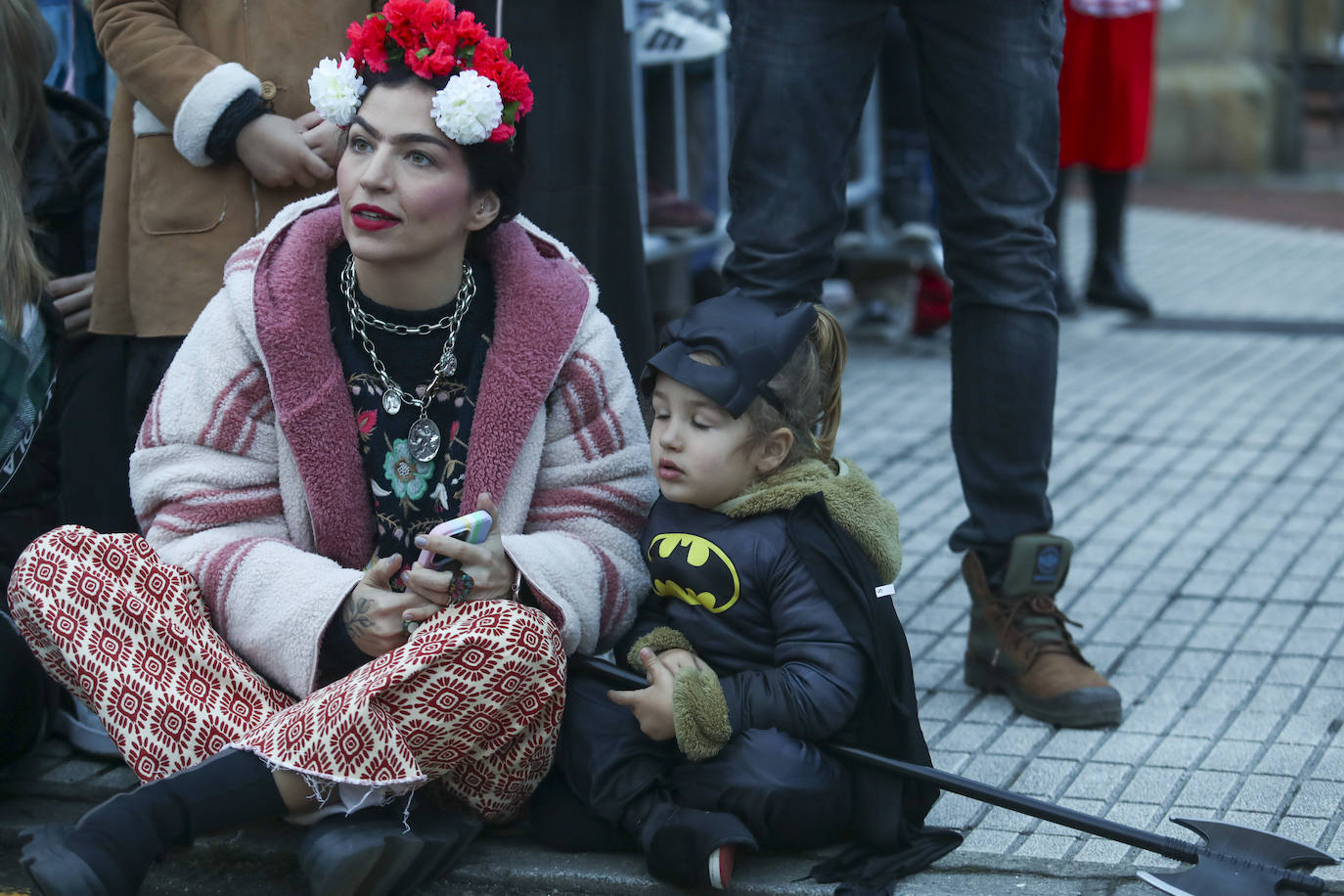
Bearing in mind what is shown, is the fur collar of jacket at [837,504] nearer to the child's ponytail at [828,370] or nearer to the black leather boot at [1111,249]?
the child's ponytail at [828,370]

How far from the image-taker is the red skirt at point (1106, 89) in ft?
21.5

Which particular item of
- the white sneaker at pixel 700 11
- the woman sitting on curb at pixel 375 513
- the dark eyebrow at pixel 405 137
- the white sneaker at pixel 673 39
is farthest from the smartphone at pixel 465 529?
the white sneaker at pixel 700 11

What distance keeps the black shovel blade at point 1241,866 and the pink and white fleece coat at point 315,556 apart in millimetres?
929

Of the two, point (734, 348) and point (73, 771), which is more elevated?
point (734, 348)

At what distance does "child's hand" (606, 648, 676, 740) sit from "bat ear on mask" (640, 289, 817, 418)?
1.37 ft

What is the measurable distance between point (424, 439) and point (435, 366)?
120 mm

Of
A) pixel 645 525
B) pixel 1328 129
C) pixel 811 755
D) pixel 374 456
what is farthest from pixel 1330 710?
pixel 1328 129

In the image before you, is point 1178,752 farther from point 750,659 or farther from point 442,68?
point 442,68

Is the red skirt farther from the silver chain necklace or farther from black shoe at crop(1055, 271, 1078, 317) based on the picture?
the silver chain necklace

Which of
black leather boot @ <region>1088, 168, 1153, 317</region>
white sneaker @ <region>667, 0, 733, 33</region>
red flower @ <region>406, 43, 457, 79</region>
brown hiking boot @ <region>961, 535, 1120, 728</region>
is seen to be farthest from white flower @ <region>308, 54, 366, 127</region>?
black leather boot @ <region>1088, 168, 1153, 317</region>

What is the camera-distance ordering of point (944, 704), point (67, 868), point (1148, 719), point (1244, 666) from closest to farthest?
point (67, 868) → point (1148, 719) → point (944, 704) → point (1244, 666)

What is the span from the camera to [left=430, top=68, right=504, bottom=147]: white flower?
8.70 feet

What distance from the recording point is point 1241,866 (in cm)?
252

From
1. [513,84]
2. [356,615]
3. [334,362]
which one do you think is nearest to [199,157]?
[334,362]
